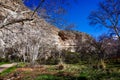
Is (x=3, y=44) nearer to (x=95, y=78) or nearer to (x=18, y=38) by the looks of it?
(x=18, y=38)

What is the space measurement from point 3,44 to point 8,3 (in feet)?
96.2

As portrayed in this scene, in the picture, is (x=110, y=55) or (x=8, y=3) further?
(x=110, y=55)

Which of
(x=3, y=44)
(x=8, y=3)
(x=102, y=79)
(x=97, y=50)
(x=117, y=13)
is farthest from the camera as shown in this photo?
(x=3, y=44)

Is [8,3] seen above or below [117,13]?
below

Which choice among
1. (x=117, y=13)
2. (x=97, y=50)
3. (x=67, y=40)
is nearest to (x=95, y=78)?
(x=117, y=13)

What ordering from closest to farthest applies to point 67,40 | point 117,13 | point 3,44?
1. point 117,13
2. point 3,44
3. point 67,40

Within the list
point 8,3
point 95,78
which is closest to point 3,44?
point 8,3

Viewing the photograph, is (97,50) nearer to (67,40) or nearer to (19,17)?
(19,17)

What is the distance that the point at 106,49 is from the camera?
4131 cm

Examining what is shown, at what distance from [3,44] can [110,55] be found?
1886cm

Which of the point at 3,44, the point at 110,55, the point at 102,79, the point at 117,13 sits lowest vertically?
the point at 102,79

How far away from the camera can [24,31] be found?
86.2 ft

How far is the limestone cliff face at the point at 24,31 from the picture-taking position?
11656mm

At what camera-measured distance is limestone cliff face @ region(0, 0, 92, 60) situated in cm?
1166
